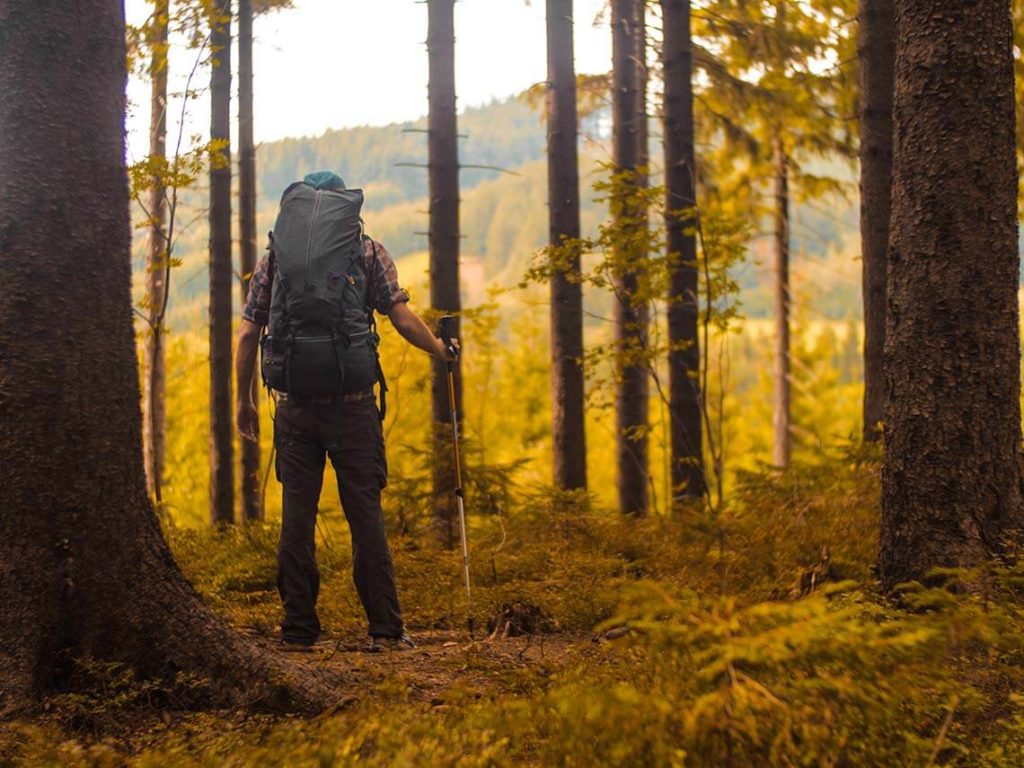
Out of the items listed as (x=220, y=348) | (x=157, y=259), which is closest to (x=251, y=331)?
(x=157, y=259)

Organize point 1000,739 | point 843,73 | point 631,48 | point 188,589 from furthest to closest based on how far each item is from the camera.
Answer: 1. point 631,48
2. point 843,73
3. point 188,589
4. point 1000,739

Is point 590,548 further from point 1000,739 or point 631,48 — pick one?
point 631,48

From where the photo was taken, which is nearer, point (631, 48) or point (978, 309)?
point (978, 309)

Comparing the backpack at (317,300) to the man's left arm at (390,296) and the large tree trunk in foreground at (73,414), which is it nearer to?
the man's left arm at (390,296)

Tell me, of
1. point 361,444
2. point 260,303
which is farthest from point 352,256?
point 361,444

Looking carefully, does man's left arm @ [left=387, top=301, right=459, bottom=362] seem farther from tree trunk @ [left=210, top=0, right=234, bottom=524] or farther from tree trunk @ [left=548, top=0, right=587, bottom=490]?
tree trunk @ [left=210, top=0, right=234, bottom=524]

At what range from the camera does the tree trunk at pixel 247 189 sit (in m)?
13.5

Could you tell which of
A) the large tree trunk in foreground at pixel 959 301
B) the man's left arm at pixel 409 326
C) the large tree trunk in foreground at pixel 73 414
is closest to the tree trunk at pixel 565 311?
→ the man's left arm at pixel 409 326

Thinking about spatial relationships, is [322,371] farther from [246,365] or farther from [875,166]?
[875,166]

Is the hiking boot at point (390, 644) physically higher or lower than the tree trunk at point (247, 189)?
lower

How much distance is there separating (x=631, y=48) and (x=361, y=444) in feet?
36.7

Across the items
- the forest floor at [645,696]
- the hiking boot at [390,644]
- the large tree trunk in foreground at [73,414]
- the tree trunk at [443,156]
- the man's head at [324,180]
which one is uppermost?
the tree trunk at [443,156]

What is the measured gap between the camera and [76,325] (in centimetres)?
357

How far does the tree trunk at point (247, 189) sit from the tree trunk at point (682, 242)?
19.7 ft
